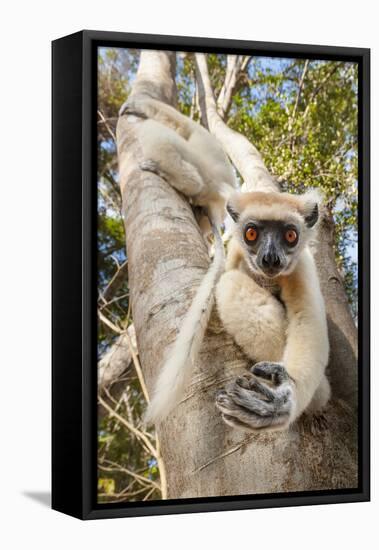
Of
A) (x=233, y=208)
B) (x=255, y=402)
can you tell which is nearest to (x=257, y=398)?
(x=255, y=402)

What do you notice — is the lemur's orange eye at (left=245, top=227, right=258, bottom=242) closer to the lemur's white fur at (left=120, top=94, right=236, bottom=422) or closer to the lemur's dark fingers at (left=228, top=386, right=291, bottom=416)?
the lemur's white fur at (left=120, top=94, right=236, bottom=422)

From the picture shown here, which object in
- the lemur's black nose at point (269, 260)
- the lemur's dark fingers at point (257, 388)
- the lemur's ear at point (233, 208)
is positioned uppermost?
the lemur's ear at point (233, 208)

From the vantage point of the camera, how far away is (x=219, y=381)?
19.7 ft

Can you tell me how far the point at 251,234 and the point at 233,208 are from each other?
17cm

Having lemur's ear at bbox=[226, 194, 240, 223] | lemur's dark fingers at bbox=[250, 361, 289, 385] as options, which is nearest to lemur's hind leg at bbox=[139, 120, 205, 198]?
lemur's ear at bbox=[226, 194, 240, 223]

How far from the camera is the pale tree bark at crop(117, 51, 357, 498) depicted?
5883 millimetres

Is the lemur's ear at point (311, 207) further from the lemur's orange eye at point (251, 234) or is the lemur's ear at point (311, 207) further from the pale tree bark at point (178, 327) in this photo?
the pale tree bark at point (178, 327)

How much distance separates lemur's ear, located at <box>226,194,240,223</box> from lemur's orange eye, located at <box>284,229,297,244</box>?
10.6 inches

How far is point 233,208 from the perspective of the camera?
6.21 m

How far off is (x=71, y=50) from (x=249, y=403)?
77.0 inches

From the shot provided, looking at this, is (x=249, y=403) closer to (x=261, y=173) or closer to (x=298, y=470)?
(x=298, y=470)

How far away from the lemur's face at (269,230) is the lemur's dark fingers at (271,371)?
1.49 ft

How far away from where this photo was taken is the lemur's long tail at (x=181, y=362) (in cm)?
586

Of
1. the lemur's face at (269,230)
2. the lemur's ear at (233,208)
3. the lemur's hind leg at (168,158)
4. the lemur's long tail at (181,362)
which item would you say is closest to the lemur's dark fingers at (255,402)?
the lemur's long tail at (181,362)
